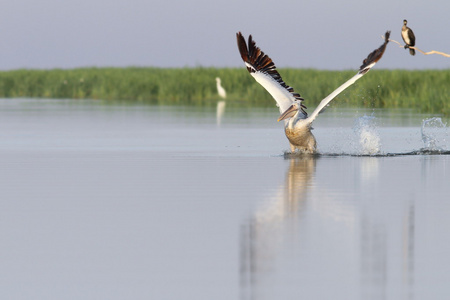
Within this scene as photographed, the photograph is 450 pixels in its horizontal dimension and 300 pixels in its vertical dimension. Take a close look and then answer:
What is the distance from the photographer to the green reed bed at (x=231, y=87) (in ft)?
104

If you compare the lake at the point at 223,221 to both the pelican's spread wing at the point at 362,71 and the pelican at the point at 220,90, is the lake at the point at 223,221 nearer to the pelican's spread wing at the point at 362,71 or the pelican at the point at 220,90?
the pelican's spread wing at the point at 362,71

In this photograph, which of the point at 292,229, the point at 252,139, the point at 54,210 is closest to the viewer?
the point at 292,229

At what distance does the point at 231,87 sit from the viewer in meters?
39.2

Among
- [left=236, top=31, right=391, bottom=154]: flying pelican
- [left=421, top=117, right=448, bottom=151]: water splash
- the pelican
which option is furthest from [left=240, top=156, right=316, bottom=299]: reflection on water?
the pelican

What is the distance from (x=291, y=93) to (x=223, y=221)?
25.4 feet

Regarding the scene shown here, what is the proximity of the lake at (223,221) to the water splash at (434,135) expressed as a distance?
0.24ft

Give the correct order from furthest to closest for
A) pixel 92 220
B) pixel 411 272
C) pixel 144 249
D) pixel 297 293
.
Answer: pixel 92 220
pixel 144 249
pixel 411 272
pixel 297 293

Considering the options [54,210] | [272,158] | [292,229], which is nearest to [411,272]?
[292,229]

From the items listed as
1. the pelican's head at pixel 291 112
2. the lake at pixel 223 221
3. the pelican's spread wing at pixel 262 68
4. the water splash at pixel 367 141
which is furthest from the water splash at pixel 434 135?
the pelican's spread wing at pixel 262 68

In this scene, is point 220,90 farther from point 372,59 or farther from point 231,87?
point 372,59

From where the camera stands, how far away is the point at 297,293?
17.5 feet

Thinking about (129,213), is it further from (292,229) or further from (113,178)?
(113,178)

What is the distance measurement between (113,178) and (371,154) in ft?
15.0

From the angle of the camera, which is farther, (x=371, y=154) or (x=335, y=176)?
(x=371, y=154)
